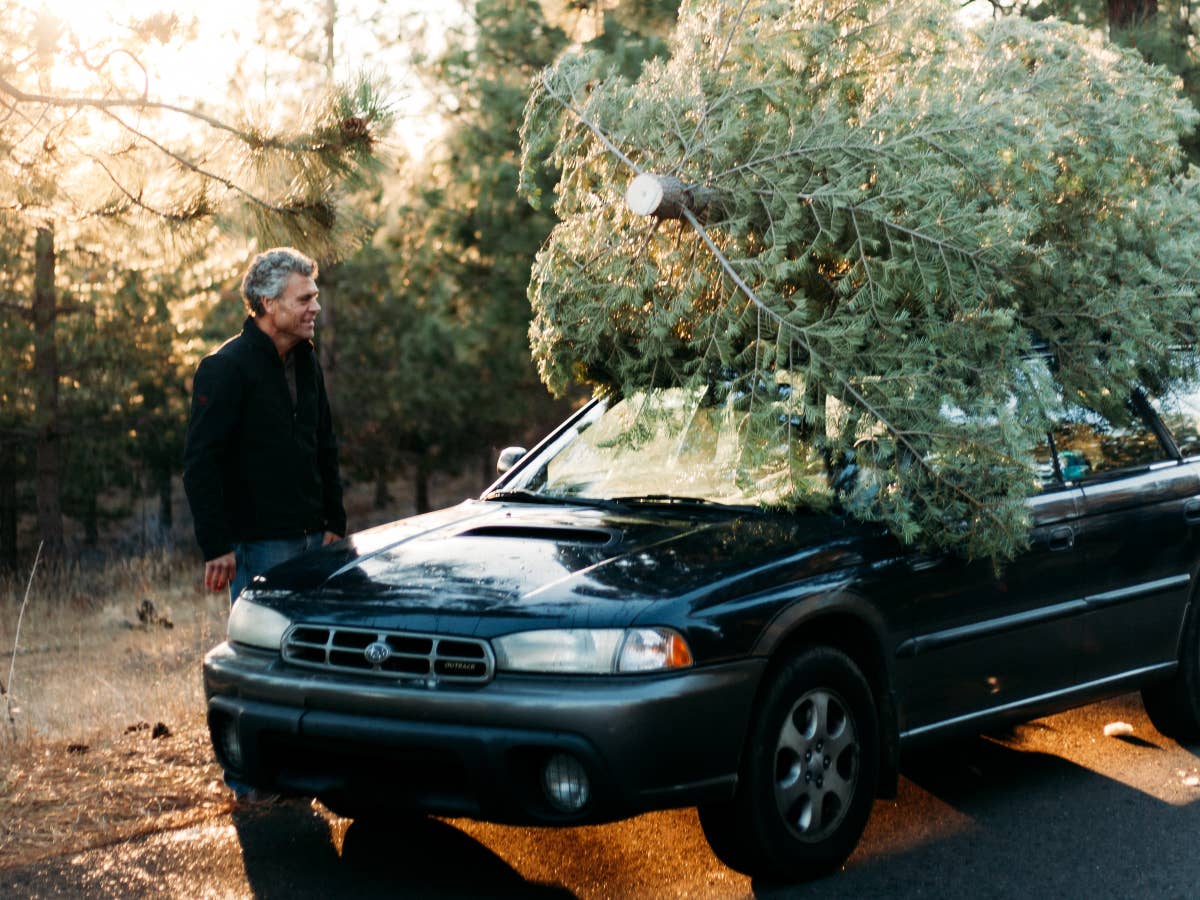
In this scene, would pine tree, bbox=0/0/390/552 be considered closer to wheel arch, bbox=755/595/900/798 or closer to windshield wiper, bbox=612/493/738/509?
windshield wiper, bbox=612/493/738/509

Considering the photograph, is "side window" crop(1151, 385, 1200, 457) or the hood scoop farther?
"side window" crop(1151, 385, 1200, 457)

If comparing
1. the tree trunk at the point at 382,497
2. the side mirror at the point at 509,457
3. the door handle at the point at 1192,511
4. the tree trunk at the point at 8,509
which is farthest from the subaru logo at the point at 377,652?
the tree trunk at the point at 382,497

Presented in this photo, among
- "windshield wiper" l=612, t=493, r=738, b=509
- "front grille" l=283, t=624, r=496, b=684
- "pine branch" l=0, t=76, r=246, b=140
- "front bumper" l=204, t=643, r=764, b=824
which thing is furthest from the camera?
"pine branch" l=0, t=76, r=246, b=140

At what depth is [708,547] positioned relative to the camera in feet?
15.5

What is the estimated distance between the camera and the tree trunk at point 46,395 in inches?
669

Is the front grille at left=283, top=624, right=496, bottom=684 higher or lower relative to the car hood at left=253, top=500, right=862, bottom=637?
lower

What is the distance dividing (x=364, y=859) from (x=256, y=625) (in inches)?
32.5

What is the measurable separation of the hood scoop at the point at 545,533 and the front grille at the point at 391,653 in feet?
2.17

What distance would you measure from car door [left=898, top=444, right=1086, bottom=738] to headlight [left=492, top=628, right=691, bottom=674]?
42.6 inches

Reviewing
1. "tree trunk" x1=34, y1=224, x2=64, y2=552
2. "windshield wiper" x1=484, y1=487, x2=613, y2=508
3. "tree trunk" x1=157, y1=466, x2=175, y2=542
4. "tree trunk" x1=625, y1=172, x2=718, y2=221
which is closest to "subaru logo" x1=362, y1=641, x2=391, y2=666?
"windshield wiper" x1=484, y1=487, x2=613, y2=508

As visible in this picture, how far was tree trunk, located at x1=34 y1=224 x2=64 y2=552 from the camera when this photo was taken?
16984 mm

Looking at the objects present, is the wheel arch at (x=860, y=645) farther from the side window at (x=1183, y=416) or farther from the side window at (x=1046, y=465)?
the side window at (x=1183, y=416)

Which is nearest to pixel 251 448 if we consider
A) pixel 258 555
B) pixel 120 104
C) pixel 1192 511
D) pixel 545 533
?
pixel 258 555

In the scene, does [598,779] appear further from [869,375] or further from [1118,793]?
[1118,793]
